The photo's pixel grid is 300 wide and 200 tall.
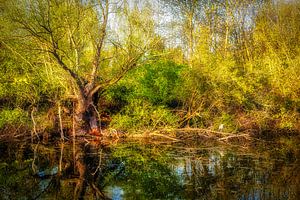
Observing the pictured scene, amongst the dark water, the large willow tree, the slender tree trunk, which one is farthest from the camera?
the slender tree trunk

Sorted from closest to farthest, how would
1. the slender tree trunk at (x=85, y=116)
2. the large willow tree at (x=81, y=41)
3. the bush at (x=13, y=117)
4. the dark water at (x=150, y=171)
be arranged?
the dark water at (x=150, y=171)
the large willow tree at (x=81, y=41)
the bush at (x=13, y=117)
the slender tree trunk at (x=85, y=116)

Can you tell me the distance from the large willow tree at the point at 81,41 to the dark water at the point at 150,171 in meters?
2.85

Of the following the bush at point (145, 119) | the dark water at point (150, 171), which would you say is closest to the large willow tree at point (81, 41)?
the bush at point (145, 119)

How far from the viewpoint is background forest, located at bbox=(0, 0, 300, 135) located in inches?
563

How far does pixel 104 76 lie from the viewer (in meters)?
16.5

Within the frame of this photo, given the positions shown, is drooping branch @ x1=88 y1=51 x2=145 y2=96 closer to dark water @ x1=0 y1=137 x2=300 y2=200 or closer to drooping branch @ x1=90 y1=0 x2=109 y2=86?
drooping branch @ x1=90 y1=0 x2=109 y2=86

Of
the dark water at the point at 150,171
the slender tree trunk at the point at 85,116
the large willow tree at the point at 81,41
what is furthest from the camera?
the slender tree trunk at the point at 85,116

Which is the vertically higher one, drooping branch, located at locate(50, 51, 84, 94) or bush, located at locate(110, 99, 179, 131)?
drooping branch, located at locate(50, 51, 84, 94)

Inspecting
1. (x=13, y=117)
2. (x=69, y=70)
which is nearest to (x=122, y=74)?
(x=69, y=70)

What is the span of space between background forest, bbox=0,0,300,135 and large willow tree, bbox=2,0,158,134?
1.8 inches

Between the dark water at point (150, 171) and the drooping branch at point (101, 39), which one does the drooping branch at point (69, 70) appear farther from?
the dark water at point (150, 171)

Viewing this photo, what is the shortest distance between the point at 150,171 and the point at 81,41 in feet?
25.3

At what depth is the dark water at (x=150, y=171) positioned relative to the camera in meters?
7.23

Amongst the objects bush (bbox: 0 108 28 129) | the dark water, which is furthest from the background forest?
the dark water
